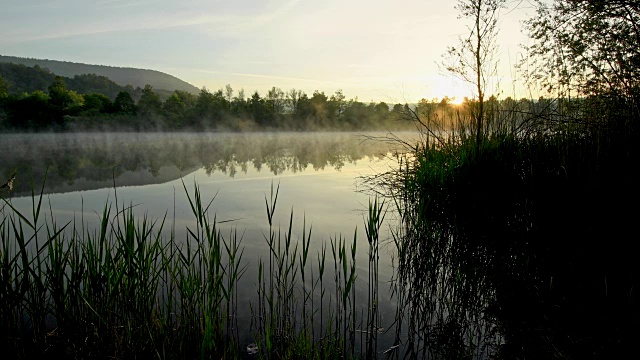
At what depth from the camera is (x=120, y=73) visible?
11812 centimetres

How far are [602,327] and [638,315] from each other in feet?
0.55

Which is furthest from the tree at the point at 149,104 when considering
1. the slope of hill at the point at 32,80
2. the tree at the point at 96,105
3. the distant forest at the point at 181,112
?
the slope of hill at the point at 32,80

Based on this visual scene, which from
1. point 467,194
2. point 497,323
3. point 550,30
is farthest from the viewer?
point 550,30

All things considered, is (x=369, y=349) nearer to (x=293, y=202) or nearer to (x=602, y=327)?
(x=602, y=327)

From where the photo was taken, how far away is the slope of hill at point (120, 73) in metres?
111

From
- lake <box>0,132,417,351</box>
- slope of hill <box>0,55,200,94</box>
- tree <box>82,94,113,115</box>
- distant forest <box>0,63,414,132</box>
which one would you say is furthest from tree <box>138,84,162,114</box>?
slope of hill <box>0,55,200,94</box>

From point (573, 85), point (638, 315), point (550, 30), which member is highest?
point (550, 30)

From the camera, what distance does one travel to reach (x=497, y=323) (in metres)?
2.40

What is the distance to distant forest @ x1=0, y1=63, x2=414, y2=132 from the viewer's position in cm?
3247

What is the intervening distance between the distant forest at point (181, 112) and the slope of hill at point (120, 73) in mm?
75317

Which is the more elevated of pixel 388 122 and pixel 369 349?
pixel 388 122

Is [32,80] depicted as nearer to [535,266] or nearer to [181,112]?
[181,112]

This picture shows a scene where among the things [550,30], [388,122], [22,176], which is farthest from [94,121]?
[550,30]

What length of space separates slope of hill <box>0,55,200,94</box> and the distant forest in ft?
247
